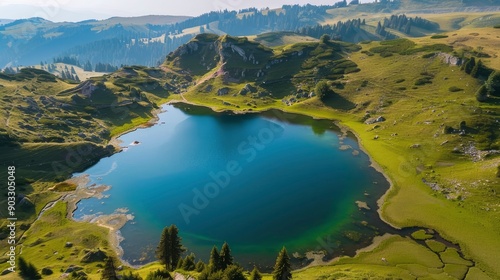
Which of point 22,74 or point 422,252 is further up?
point 22,74

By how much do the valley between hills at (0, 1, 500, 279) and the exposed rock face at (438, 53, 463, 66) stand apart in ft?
2.17

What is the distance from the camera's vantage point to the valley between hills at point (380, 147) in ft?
205

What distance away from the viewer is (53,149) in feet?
372

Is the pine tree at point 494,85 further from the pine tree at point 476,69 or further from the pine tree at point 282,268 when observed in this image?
the pine tree at point 282,268

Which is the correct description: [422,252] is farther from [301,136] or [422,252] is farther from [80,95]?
[80,95]

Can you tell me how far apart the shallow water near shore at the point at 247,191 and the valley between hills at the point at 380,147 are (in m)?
5.55

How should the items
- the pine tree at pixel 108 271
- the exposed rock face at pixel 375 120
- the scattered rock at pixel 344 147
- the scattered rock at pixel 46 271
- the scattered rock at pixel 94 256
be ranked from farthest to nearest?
the exposed rock face at pixel 375 120 → the scattered rock at pixel 344 147 → the scattered rock at pixel 94 256 → the scattered rock at pixel 46 271 → the pine tree at pixel 108 271

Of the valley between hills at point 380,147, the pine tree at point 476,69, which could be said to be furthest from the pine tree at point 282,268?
the pine tree at point 476,69

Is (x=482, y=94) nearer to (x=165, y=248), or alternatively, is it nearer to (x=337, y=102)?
(x=337, y=102)

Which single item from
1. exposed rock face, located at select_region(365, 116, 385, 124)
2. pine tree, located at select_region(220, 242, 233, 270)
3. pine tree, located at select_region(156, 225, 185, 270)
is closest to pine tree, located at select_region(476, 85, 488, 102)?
exposed rock face, located at select_region(365, 116, 385, 124)

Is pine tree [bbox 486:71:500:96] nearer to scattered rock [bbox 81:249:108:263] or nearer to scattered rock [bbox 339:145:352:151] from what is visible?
scattered rock [bbox 339:145:352:151]

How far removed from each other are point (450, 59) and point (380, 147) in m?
89.2

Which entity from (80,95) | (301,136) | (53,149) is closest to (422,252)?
(301,136)

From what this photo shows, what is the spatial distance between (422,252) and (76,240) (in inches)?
3075
